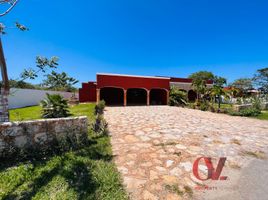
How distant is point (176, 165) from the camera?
3.29 metres

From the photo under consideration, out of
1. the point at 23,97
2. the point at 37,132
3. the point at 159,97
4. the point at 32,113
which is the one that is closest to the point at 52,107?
the point at 32,113

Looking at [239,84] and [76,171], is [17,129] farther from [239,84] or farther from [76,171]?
[239,84]

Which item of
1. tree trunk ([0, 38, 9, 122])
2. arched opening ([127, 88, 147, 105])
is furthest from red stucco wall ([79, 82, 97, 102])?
tree trunk ([0, 38, 9, 122])

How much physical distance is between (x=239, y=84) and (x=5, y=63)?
122 feet

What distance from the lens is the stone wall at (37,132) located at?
3283mm

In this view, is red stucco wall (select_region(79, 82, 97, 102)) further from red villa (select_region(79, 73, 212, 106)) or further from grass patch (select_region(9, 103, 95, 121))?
grass patch (select_region(9, 103, 95, 121))

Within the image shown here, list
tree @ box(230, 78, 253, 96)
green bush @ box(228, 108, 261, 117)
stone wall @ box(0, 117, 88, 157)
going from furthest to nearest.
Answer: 1. tree @ box(230, 78, 253, 96)
2. green bush @ box(228, 108, 261, 117)
3. stone wall @ box(0, 117, 88, 157)

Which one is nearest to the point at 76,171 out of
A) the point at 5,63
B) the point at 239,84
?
the point at 5,63

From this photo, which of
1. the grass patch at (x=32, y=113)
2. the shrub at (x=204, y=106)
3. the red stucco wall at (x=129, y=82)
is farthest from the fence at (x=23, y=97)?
the shrub at (x=204, y=106)

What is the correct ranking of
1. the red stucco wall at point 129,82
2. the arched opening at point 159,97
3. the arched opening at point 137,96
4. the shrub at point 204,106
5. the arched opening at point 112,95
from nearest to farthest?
the shrub at point 204,106 → the red stucco wall at point 129,82 → the arched opening at point 159,97 → the arched opening at point 112,95 → the arched opening at point 137,96

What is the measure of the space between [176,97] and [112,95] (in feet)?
27.2

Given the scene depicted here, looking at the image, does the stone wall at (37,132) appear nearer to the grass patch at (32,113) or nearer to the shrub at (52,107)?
the grass patch at (32,113)

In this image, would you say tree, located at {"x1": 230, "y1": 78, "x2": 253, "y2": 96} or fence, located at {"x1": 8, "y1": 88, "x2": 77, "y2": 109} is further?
tree, located at {"x1": 230, "y1": 78, "x2": 253, "y2": 96}

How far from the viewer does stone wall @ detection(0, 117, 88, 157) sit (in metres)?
3.28
